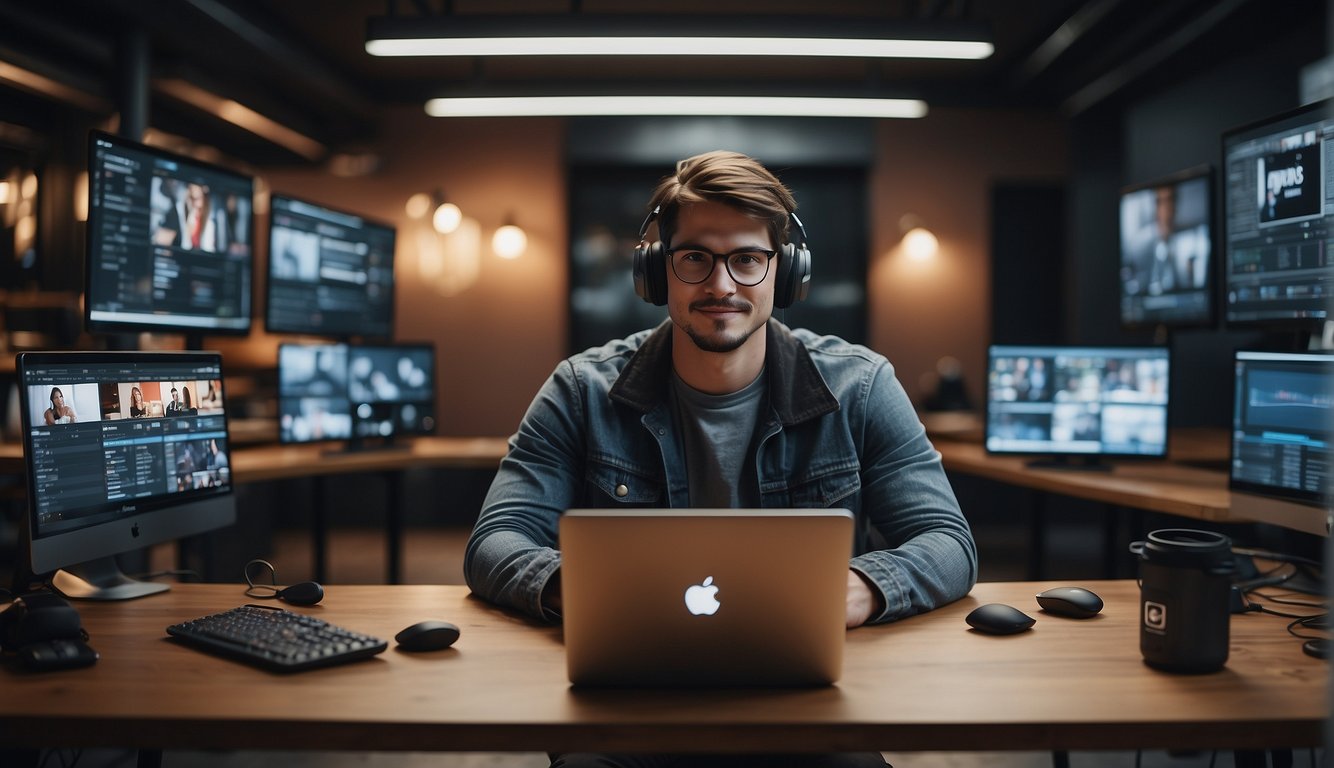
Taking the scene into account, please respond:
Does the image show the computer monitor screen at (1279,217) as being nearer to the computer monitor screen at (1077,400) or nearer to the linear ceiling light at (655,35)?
the computer monitor screen at (1077,400)

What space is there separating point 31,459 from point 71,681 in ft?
1.46

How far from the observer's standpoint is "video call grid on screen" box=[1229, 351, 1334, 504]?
1723 mm

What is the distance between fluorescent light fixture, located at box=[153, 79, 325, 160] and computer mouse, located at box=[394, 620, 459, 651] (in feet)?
15.8

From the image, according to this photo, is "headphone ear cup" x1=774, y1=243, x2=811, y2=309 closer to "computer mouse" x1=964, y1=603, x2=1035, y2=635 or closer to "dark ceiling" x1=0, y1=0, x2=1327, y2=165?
"computer mouse" x1=964, y1=603, x2=1035, y2=635

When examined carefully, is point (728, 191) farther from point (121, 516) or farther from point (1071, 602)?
point (121, 516)

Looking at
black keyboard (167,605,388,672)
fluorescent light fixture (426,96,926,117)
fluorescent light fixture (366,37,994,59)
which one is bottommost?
black keyboard (167,605,388,672)

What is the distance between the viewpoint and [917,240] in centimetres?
623

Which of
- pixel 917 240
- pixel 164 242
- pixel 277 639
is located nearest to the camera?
pixel 277 639

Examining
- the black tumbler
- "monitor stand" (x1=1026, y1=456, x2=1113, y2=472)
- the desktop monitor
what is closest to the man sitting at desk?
the black tumbler

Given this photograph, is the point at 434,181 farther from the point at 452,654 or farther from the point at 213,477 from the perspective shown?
the point at 452,654

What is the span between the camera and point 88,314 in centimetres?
211

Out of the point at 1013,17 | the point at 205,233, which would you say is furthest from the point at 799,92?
the point at 205,233

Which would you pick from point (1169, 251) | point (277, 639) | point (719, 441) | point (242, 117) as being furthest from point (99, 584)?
point (242, 117)

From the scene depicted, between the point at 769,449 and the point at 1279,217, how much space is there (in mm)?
1390
